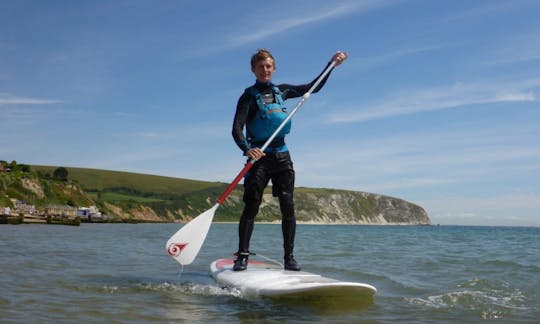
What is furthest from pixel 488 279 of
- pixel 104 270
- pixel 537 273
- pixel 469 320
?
pixel 104 270

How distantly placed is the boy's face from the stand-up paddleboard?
2672 mm

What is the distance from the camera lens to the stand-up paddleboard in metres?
5.43

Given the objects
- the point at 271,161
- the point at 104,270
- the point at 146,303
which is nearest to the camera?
the point at 146,303

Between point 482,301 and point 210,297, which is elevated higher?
point 482,301

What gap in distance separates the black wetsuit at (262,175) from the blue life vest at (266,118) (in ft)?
0.21

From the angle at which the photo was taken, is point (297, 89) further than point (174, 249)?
Yes

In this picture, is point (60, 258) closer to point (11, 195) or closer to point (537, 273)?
point (537, 273)

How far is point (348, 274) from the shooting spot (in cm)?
917

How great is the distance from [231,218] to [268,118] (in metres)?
157

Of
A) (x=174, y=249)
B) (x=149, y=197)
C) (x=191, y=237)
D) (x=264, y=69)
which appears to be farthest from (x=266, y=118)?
(x=149, y=197)

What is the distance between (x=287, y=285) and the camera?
5695mm

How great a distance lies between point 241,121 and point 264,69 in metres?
0.82

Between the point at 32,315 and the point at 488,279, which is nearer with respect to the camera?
the point at 32,315

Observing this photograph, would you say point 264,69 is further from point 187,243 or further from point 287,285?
point 287,285
